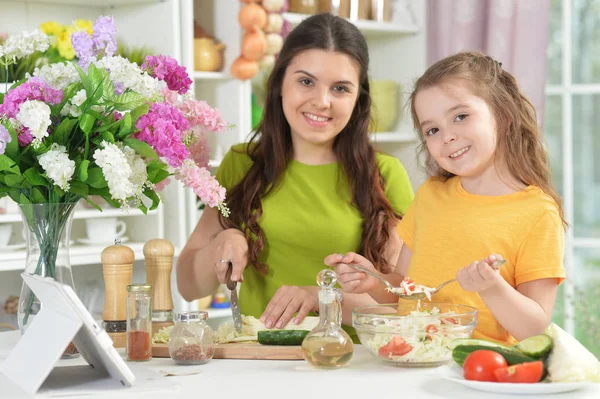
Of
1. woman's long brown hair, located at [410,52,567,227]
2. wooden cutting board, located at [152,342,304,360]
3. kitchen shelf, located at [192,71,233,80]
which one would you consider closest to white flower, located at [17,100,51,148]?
wooden cutting board, located at [152,342,304,360]

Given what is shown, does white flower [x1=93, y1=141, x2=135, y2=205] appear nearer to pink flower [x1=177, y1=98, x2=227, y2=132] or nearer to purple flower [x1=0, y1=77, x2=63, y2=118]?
purple flower [x1=0, y1=77, x2=63, y2=118]

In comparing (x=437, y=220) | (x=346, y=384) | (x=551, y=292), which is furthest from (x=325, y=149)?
(x=346, y=384)

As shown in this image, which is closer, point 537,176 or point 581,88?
point 537,176

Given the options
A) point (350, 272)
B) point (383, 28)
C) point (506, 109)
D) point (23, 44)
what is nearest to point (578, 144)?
point (383, 28)

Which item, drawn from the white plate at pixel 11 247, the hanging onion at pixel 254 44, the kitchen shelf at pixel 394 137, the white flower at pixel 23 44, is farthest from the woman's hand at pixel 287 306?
the kitchen shelf at pixel 394 137

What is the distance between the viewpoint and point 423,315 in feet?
4.88

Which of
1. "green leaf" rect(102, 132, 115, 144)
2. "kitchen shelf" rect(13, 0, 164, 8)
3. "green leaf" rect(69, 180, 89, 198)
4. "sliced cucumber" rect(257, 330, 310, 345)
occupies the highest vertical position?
"kitchen shelf" rect(13, 0, 164, 8)

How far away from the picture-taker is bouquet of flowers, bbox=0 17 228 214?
1481mm

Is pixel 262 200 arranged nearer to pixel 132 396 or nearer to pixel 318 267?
pixel 318 267

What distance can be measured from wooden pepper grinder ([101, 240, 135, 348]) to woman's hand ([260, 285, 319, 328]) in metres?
0.28

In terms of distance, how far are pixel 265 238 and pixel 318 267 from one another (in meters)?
0.16

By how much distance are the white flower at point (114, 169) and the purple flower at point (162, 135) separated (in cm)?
10

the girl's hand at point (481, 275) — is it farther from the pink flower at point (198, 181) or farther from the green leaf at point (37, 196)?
the green leaf at point (37, 196)

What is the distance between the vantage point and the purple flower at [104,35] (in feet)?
5.34
